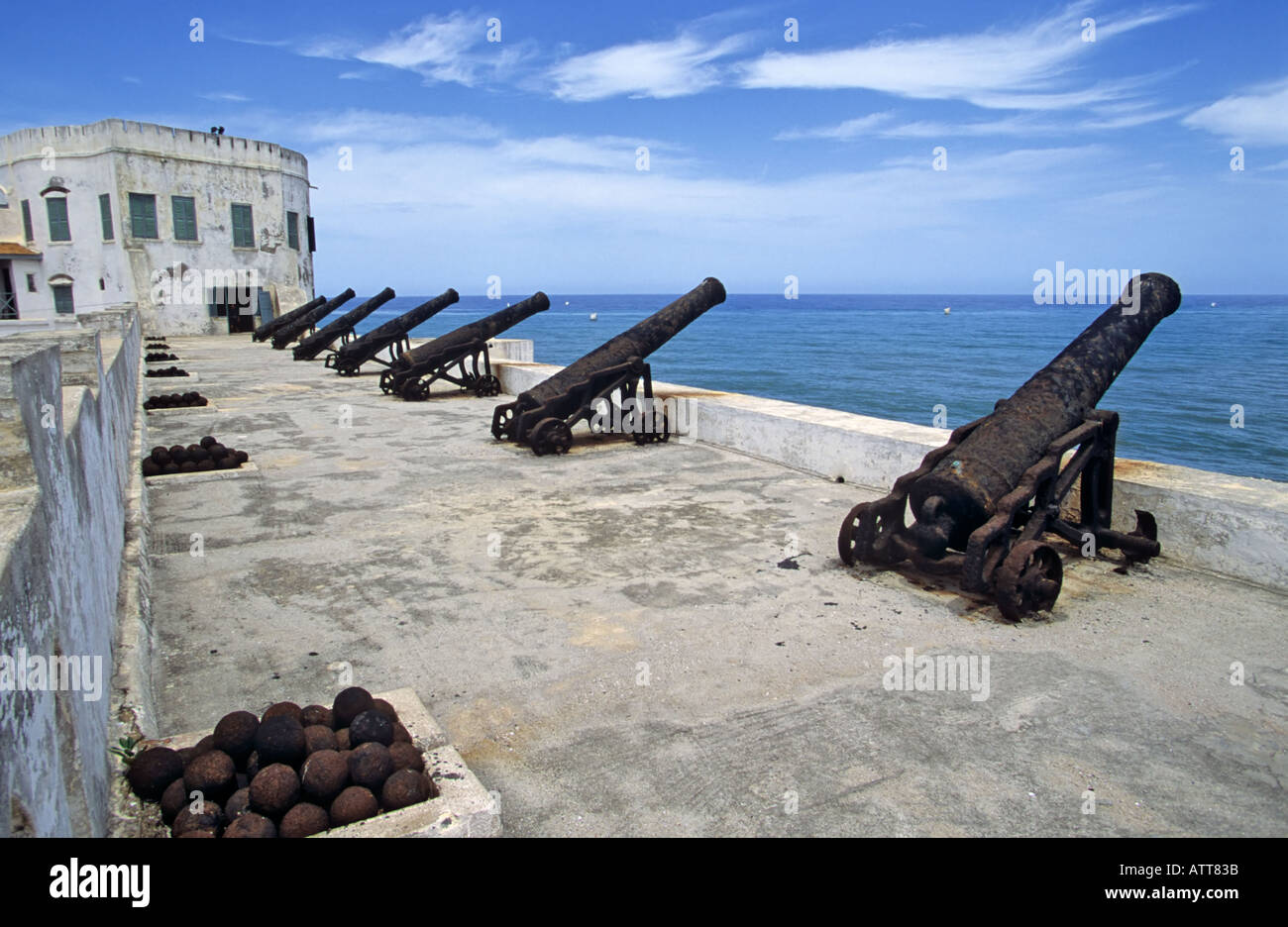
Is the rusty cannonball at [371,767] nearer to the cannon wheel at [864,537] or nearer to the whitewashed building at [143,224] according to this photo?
the cannon wheel at [864,537]

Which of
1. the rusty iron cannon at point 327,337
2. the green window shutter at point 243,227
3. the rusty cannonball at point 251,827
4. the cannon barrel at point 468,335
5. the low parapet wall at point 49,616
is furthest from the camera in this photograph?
the green window shutter at point 243,227

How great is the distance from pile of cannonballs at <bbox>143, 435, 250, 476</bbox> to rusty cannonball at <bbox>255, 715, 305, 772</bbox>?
592 cm

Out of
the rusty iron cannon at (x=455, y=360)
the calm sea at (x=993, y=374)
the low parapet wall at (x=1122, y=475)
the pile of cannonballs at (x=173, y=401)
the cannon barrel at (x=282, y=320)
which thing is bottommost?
the calm sea at (x=993, y=374)

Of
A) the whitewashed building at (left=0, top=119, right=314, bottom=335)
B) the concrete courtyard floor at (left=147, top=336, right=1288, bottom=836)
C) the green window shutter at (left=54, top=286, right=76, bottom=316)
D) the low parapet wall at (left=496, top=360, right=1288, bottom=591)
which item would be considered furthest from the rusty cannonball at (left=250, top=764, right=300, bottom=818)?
the green window shutter at (left=54, top=286, right=76, bottom=316)

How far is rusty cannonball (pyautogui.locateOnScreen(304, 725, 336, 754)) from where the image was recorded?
2.82 m

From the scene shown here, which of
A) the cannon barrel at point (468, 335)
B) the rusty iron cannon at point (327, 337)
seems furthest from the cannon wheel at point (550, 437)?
the rusty iron cannon at point (327, 337)

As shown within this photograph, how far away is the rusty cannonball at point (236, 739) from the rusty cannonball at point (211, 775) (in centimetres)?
7

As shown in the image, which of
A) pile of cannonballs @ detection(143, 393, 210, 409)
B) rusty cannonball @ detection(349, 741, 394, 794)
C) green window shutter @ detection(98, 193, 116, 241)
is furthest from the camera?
green window shutter @ detection(98, 193, 116, 241)

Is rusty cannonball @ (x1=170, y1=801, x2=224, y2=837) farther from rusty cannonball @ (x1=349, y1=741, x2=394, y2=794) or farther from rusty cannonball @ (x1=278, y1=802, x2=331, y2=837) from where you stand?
rusty cannonball @ (x1=349, y1=741, x2=394, y2=794)

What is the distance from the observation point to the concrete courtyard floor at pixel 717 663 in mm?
2982

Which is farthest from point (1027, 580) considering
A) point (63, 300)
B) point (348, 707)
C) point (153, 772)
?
point (63, 300)

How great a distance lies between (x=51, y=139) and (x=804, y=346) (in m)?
51.6

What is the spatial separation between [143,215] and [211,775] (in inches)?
1329
